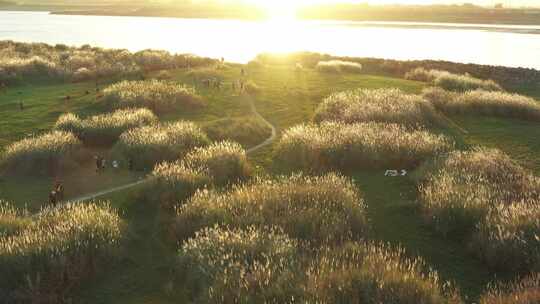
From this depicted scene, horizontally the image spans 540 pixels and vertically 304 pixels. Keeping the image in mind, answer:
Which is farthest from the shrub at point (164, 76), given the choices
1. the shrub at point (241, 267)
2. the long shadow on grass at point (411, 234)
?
the shrub at point (241, 267)

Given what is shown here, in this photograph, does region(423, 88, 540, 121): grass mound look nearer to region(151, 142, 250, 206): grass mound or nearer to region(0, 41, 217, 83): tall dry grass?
region(151, 142, 250, 206): grass mound

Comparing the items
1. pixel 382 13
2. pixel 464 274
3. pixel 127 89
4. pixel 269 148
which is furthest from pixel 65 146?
pixel 382 13

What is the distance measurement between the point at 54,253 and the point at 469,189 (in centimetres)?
917

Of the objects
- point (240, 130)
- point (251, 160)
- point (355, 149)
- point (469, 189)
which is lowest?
point (251, 160)

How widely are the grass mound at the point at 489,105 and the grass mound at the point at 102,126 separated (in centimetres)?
1525

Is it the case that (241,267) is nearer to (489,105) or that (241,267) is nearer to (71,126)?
(71,126)

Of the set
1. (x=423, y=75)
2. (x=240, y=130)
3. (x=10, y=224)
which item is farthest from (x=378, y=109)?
(x=423, y=75)

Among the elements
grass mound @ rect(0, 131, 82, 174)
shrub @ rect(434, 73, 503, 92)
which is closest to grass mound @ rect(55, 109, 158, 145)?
grass mound @ rect(0, 131, 82, 174)

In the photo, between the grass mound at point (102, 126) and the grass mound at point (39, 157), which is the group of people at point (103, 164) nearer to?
the grass mound at point (39, 157)

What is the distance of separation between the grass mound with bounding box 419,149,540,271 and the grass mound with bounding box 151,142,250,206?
5.21 metres

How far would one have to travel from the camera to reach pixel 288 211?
33.9ft

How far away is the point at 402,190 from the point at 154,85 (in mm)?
17579

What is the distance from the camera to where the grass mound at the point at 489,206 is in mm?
9102

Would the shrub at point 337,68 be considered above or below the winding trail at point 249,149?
above
